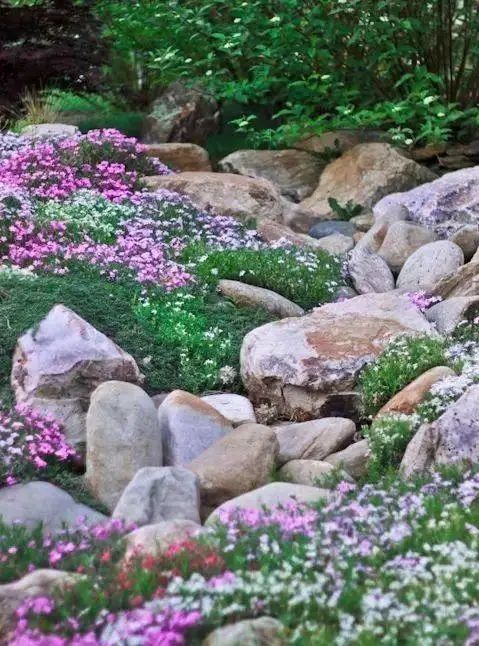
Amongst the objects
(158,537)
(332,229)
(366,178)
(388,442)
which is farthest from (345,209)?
(158,537)

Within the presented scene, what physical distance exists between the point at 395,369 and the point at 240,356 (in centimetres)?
130

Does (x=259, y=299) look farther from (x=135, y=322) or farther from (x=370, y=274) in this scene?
(x=370, y=274)

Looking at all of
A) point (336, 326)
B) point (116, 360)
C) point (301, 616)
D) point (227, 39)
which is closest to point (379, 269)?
point (336, 326)

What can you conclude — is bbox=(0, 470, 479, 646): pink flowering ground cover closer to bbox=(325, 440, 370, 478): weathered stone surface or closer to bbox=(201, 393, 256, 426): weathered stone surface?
bbox=(325, 440, 370, 478): weathered stone surface

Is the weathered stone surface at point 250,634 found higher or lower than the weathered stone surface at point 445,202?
higher

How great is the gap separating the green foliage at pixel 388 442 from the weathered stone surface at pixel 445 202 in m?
5.14

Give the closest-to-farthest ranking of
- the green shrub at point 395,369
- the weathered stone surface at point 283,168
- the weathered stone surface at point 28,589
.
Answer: the weathered stone surface at point 28,589 → the green shrub at point 395,369 → the weathered stone surface at point 283,168

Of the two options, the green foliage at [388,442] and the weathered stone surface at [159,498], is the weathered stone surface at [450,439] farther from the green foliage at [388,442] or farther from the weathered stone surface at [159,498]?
the weathered stone surface at [159,498]

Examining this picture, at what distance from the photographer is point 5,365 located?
720 cm

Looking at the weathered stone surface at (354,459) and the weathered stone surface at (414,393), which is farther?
the weathered stone surface at (414,393)

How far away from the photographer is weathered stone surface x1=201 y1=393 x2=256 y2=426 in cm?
709

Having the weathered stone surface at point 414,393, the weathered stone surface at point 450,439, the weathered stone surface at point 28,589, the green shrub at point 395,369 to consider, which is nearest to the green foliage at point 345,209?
the green shrub at point 395,369

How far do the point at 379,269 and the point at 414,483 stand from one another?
15.5 feet

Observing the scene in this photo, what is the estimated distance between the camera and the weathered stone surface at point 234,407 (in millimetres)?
7086
